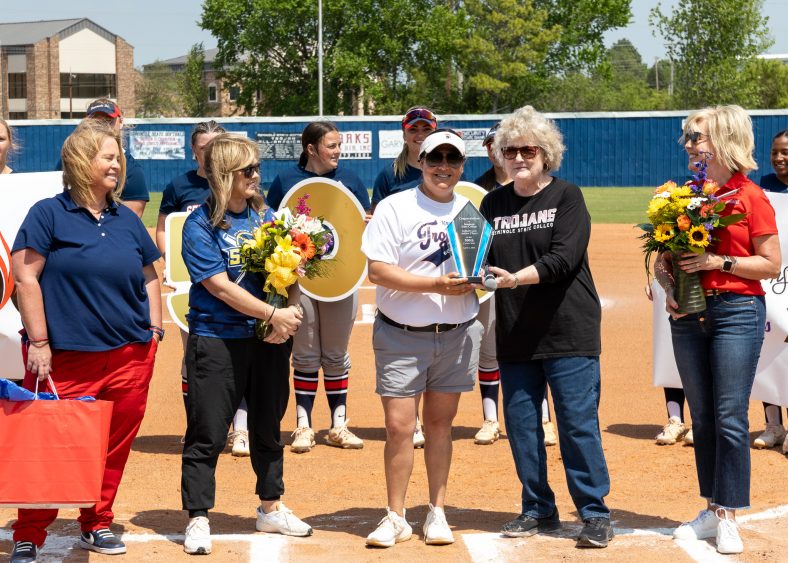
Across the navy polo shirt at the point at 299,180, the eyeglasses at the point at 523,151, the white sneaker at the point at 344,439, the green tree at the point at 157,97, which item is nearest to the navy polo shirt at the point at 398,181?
the navy polo shirt at the point at 299,180

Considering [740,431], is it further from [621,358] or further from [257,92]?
[257,92]

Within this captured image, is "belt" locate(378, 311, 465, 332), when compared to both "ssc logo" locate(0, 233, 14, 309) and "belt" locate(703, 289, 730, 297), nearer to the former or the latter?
"belt" locate(703, 289, 730, 297)

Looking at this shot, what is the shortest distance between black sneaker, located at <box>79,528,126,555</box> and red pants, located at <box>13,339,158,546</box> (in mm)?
34

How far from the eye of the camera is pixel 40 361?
491cm

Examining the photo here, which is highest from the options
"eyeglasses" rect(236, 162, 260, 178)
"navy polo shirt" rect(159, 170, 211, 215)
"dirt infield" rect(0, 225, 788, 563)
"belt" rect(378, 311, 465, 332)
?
"eyeglasses" rect(236, 162, 260, 178)

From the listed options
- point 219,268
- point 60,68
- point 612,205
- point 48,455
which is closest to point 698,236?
point 219,268

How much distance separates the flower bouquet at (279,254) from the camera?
5227 mm

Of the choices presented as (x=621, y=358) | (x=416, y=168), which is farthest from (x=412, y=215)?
(x=621, y=358)

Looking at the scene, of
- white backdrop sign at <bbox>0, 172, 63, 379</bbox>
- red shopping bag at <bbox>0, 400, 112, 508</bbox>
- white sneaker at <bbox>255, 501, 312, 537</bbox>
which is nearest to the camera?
red shopping bag at <bbox>0, 400, 112, 508</bbox>

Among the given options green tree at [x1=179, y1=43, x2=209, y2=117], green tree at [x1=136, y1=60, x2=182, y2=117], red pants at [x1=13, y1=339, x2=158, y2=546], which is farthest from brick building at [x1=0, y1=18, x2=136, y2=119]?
red pants at [x1=13, y1=339, x2=158, y2=546]

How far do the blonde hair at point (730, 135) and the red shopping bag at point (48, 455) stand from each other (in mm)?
3174

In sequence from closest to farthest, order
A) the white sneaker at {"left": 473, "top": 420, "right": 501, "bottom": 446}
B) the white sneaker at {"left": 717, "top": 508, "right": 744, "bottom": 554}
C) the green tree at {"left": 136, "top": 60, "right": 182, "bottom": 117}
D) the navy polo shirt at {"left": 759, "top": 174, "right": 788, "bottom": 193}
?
the white sneaker at {"left": 717, "top": 508, "right": 744, "bottom": 554} → the white sneaker at {"left": 473, "top": 420, "right": 501, "bottom": 446} → the navy polo shirt at {"left": 759, "top": 174, "right": 788, "bottom": 193} → the green tree at {"left": 136, "top": 60, "right": 182, "bottom": 117}

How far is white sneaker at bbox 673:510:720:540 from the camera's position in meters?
5.36

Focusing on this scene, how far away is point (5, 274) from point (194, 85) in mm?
64374
